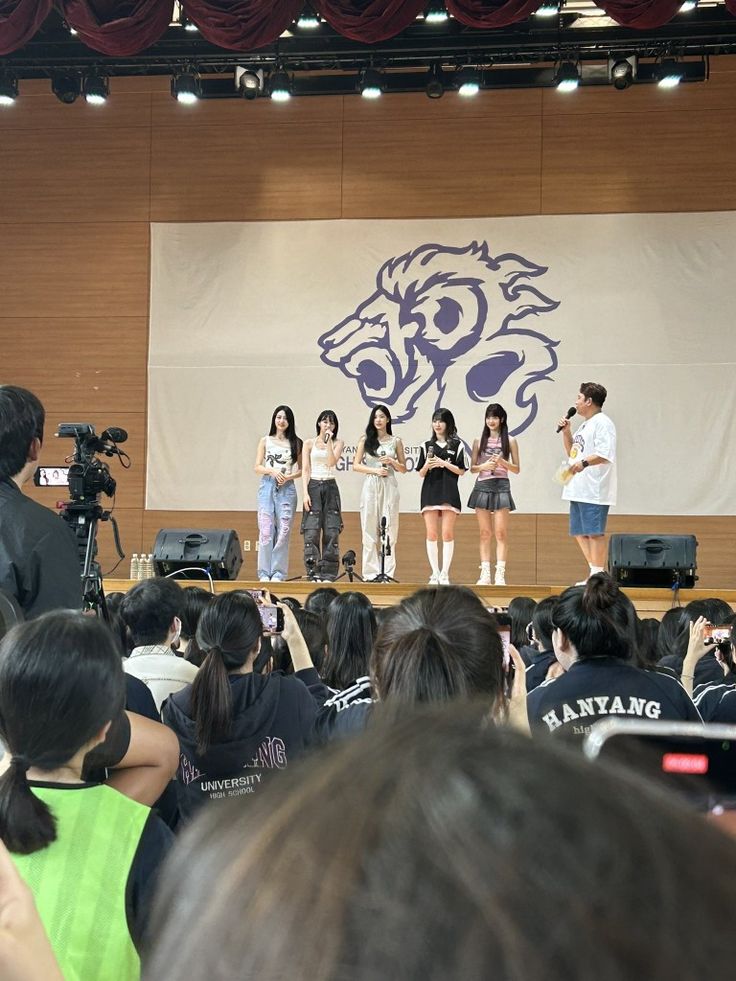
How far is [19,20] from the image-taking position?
774cm

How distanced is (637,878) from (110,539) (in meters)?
10.7

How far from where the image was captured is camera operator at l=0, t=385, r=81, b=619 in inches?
89.3

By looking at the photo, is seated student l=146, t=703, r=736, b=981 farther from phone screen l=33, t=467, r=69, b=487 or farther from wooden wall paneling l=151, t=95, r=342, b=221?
wooden wall paneling l=151, t=95, r=342, b=221

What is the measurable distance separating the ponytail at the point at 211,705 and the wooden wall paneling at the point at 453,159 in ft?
29.3

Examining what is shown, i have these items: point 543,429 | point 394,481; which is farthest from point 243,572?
point 543,429

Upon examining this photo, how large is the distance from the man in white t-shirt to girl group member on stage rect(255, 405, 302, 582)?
7.24ft

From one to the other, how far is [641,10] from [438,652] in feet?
22.6

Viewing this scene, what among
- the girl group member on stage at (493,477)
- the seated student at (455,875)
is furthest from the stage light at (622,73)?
the seated student at (455,875)

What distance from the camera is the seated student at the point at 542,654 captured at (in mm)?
3270

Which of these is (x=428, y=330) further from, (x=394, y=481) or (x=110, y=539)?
(x=110, y=539)

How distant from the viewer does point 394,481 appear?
348 inches

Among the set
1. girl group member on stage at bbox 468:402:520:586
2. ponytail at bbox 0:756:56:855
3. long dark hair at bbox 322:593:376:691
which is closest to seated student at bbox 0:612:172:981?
ponytail at bbox 0:756:56:855

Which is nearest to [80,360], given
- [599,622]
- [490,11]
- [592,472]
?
[490,11]

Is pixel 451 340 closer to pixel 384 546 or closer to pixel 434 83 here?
pixel 434 83
